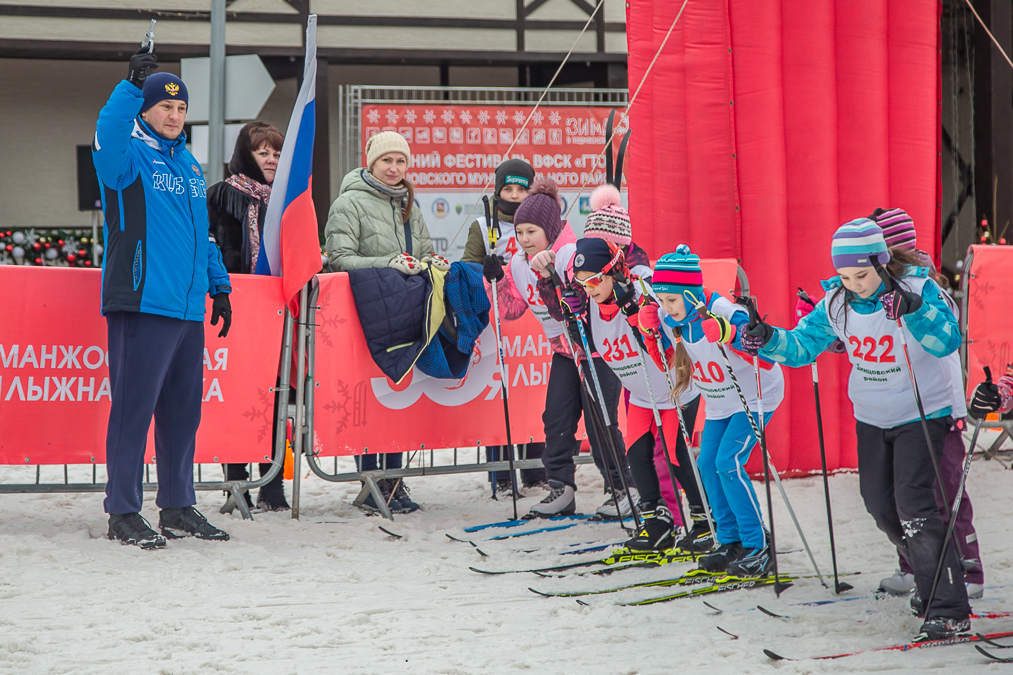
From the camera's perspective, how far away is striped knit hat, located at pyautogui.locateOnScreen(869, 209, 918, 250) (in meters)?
3.49

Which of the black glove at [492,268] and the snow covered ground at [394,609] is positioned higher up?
the black glove at [492,268]

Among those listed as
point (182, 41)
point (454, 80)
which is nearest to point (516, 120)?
point (454, 80)

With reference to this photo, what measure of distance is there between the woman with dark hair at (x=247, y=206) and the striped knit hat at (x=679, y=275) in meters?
2.66

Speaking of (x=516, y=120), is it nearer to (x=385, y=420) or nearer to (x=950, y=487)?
(x=385, y=420)

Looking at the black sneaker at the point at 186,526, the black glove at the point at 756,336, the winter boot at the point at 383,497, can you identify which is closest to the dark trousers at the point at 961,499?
the black glove at the point at 756,336

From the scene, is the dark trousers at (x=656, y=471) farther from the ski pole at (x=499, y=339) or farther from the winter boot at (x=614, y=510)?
the ski pole at (x=499, y=339)

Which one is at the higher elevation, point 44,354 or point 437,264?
point 437,264

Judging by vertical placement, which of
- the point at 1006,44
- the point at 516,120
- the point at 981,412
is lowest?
the point at 981,412

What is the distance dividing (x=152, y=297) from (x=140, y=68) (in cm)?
105

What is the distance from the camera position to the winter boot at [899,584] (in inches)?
145

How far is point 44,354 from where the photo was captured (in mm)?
5004

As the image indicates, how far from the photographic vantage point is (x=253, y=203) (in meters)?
5.46

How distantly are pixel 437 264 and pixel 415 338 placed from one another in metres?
0.47

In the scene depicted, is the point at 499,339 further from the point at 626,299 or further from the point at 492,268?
the point at 626,299
